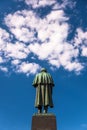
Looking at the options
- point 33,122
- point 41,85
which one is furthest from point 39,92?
point 33,122

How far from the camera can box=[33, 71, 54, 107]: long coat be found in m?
22.7

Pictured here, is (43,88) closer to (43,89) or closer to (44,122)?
(43,89)

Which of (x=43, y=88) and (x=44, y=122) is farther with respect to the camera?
(x=43, y=88)

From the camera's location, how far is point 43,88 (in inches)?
910

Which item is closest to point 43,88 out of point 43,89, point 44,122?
point 43,89

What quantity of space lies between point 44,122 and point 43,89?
2305mm

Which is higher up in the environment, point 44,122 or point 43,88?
point 43,88

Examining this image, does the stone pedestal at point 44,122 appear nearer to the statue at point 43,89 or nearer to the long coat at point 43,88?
the statue at point 43,89

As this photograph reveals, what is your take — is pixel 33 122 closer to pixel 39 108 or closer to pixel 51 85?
pixel 39 108

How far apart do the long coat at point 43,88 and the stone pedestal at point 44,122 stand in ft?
2.83

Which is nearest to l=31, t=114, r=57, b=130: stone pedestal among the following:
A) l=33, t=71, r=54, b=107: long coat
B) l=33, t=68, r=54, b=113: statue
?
l=33, t=68, r=54, b=113: statue

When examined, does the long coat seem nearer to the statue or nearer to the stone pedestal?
the statue

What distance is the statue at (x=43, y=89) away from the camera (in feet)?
74.0

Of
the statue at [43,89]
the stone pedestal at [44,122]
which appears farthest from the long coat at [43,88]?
the stone pedestal at [44,122]
